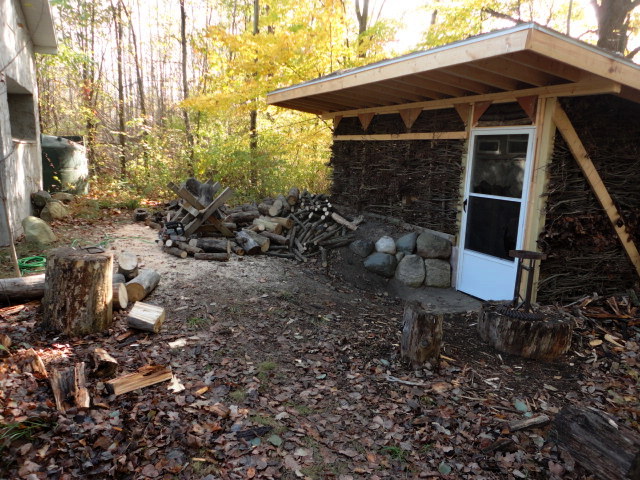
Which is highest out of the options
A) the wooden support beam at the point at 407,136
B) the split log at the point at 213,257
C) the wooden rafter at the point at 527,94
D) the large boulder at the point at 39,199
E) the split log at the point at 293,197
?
the wooden rafter at the point at 527,94

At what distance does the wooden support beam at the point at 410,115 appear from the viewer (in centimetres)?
730

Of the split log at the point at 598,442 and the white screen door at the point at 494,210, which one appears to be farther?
the white screen door at the point at 494,210

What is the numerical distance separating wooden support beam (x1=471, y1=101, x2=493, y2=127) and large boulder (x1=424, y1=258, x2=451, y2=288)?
2259mm

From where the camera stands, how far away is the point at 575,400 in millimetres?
3846

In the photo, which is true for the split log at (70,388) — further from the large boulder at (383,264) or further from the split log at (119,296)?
the large boulder at (383,264)

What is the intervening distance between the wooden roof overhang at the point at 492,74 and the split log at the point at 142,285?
12.3 ft

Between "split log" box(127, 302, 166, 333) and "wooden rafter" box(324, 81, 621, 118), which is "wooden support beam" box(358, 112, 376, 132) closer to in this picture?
"wooden rafter" box(324, 81, 621, 118)

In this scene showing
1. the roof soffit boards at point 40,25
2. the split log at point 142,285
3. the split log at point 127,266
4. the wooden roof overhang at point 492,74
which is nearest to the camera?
the wooden roof overhang at point 492,74

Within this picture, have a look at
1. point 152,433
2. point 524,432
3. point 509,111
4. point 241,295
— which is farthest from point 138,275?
point 509,111

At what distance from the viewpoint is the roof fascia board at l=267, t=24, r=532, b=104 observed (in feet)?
12.6

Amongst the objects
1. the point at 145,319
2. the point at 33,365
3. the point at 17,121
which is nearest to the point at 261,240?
the point at 145,319

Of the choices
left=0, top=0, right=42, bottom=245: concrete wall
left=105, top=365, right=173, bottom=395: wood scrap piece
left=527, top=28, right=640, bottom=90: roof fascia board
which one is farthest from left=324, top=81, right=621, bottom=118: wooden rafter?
left=0, top=0, right=42, bottom=245: concrete wall

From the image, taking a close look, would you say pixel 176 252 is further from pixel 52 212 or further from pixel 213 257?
pixel 52 212

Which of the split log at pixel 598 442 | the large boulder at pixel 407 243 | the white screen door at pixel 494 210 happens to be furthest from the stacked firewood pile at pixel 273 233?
the split log at pixel 598 442
